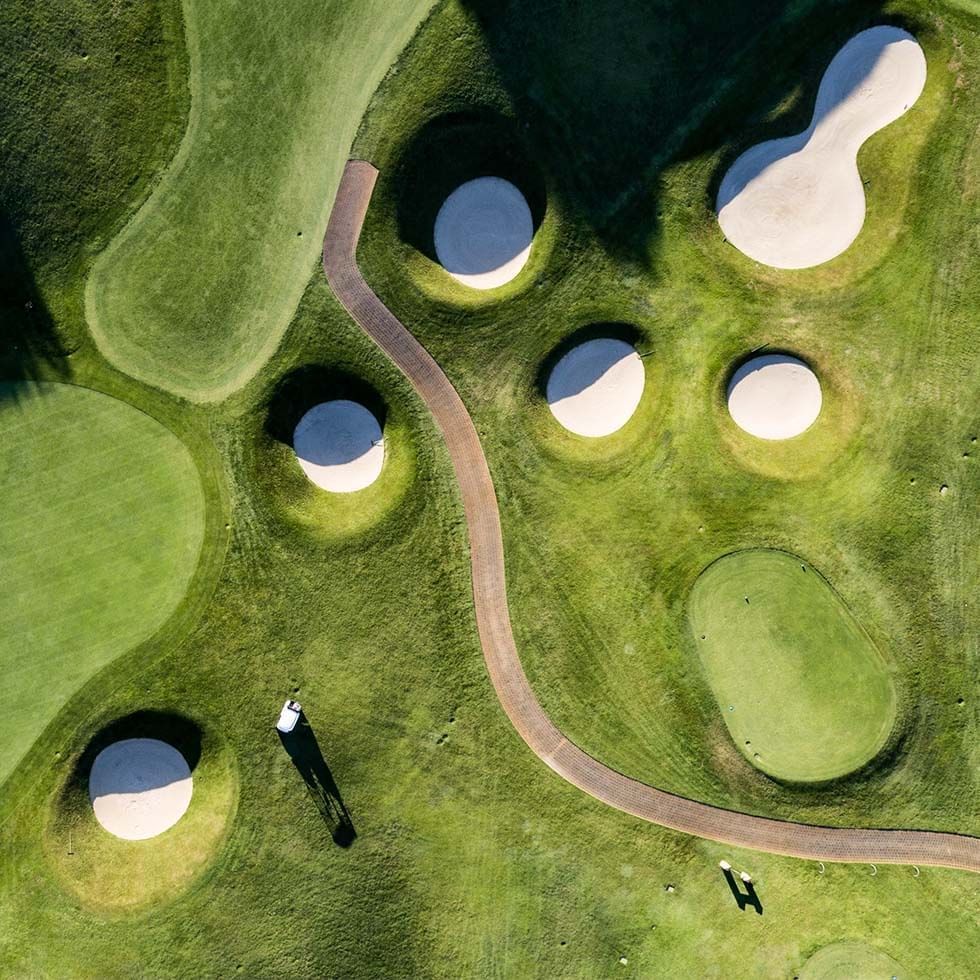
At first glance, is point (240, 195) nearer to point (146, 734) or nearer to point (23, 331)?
point (23, 331)

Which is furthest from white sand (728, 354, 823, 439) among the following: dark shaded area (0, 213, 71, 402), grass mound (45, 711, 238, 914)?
dark shaded area (0, 213, 71, 402)

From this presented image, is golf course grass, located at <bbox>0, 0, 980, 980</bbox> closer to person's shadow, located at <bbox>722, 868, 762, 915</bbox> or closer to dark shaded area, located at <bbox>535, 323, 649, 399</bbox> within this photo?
dark shaded area, located at <bbox>535, 323, 649, 399</bbox>

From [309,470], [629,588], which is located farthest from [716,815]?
[309,470]

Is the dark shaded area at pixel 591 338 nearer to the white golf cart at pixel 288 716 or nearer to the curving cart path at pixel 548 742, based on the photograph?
the curving cart path at pixel 548 742

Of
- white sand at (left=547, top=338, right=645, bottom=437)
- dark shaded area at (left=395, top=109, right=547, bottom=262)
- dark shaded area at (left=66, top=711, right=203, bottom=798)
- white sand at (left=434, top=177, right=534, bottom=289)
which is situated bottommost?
dark shaded area at (left=66, top=711, right=203, bottom=798)

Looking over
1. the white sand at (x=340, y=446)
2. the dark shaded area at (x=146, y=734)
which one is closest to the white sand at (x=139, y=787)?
the dark shaded area at (x=146, y=734)
